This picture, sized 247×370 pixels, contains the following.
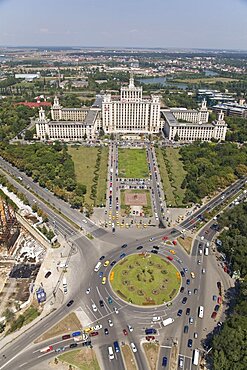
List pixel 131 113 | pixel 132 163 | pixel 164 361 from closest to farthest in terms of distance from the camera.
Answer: pixel 164 361
pixel 132 163
pixel 131 113

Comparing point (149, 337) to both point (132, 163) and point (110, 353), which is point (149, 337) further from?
point (132, 163)

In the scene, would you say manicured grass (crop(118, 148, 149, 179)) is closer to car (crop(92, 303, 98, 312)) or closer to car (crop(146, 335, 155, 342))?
car (crop(92, 303, 98, 312))

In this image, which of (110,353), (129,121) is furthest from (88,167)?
(110,353)

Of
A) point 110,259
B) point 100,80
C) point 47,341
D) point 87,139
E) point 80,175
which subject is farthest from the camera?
point 100,80

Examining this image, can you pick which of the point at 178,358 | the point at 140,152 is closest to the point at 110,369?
the point at 178,358

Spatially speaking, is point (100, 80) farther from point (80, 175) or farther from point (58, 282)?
point (58, 282)

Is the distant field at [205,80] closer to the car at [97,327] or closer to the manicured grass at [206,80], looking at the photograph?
the manicured grass at [206,80]
